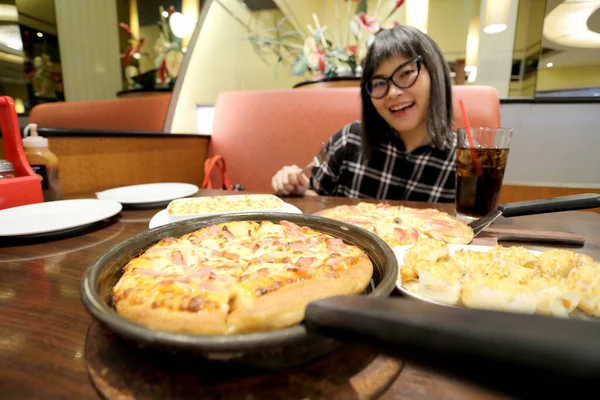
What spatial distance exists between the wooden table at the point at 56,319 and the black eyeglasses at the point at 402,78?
94 cm

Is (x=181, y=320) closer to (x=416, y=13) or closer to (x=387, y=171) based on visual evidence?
(x=387, y=171)

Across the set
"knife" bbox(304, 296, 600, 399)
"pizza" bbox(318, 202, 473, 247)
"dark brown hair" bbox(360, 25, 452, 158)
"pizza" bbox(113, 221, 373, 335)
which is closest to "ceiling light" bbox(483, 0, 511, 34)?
"dark brown hair" bbox(360, 25, 452, 158)

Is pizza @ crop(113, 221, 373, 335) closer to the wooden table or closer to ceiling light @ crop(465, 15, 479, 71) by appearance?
the wooden table

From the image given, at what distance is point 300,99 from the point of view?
264cm

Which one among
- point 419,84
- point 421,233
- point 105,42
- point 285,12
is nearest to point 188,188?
point 421,233

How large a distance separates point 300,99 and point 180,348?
252cm

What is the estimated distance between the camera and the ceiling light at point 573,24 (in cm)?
287

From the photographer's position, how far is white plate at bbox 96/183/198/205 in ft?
4.25

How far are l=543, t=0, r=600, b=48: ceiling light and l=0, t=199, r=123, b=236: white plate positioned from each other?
11.9 feet

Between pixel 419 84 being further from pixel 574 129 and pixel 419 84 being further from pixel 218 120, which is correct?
pixel 218 120

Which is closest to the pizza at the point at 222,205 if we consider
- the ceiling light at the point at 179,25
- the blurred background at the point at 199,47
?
the blurred background at the point at 199,47

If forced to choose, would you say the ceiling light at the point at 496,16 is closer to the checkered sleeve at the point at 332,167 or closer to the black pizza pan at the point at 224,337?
the checkered sleeve at the point at 332,167

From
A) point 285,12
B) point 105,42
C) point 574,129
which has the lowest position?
point 574,129

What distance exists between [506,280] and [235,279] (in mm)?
399
